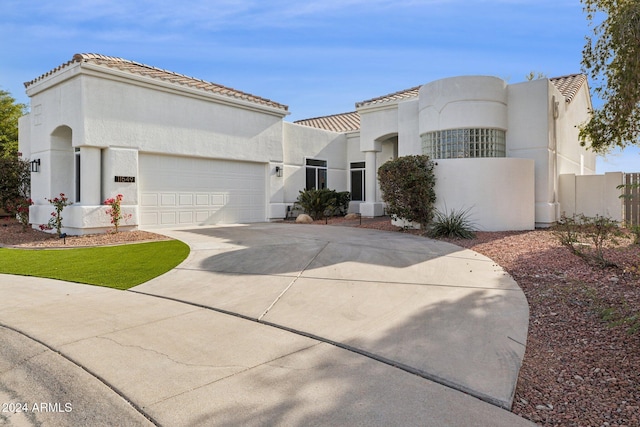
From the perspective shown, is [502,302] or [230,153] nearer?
[502,302]

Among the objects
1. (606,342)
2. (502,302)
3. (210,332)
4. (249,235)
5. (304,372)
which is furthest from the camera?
(249,235)

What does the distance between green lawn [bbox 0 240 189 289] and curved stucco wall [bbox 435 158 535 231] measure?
831 centimetres

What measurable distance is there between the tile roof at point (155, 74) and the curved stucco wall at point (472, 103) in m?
7.43

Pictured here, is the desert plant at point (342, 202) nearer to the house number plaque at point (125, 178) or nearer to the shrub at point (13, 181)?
the house number plaque at point (125, 178)

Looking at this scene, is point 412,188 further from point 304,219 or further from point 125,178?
point 125,178

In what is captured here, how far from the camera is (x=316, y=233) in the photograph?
12484 mm

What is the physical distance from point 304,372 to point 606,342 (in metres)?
3.18

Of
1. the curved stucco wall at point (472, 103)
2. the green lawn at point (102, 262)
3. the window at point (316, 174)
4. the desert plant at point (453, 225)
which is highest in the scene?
the curved stucco wall at point (472, 103)

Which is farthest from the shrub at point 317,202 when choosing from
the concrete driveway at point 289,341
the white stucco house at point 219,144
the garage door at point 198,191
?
the concrete driveway at point 289,341

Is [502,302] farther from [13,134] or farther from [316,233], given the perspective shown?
[13,134]

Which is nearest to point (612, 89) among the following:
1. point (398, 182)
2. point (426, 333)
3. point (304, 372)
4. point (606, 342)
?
point (398, 182)

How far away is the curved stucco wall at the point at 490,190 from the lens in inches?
498

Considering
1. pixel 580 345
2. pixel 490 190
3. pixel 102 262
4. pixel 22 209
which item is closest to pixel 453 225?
pixel 490 190

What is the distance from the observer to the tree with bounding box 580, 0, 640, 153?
8.89 metres
